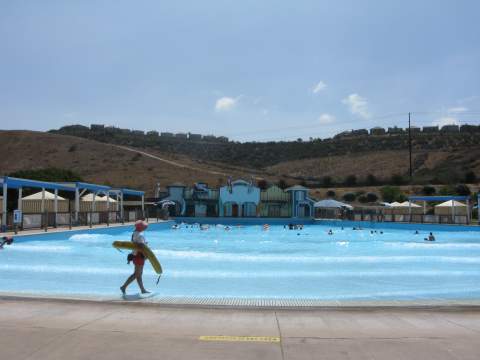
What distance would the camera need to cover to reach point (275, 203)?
47.0 meters

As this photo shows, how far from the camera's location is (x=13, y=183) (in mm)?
22422

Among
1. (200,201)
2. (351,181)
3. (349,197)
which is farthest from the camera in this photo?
(351,181)

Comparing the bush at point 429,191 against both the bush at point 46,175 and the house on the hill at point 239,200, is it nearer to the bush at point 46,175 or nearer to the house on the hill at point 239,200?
the house on the hill at point 239,200

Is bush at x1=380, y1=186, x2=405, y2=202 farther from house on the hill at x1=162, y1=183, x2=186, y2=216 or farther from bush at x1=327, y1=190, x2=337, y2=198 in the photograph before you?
house on the hill at x1=162, y1=183, x2=186, y2=216

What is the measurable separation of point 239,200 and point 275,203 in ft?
11.5

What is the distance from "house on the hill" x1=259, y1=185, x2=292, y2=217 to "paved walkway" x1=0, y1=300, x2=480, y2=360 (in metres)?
40.6

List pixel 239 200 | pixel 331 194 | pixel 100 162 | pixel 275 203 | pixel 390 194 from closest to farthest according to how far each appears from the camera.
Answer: pixel 239 200, pixel 275 203, pixel 390 194, pixel 331 194, pixel 100 162

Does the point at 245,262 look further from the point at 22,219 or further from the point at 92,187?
the point at 92,187

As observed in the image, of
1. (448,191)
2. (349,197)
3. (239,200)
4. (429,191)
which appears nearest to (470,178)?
(429,191)

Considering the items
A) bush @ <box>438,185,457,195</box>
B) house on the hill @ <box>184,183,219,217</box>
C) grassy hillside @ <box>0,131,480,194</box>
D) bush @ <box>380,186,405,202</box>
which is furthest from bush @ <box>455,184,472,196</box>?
house on the hill @ <box>184,183,219,217</box>

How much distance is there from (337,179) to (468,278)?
61419 mm

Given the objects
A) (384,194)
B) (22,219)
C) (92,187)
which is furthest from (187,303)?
(384,194)

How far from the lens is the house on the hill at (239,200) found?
4666 centimetres

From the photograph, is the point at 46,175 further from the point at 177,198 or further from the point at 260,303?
→ the point at 260,303
